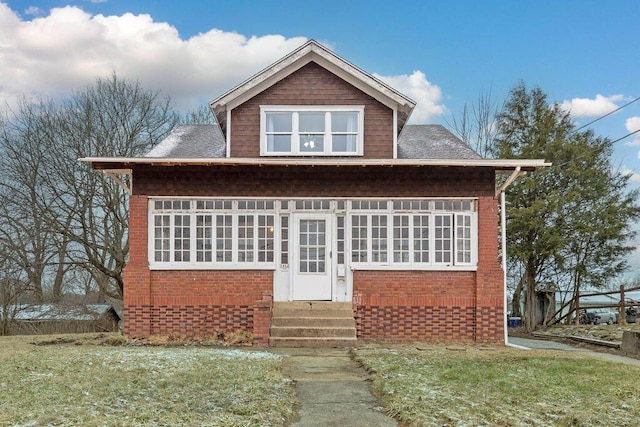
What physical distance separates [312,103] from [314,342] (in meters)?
5.78

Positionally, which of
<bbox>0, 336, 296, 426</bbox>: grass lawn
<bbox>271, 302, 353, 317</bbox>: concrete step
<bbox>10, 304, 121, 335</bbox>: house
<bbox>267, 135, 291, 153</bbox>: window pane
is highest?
<bbox>267, 135, 291, 153</bbox>: window pane

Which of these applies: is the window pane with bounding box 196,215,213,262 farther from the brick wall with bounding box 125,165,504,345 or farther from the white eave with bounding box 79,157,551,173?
the white eave with bounding box 79,157,551,173

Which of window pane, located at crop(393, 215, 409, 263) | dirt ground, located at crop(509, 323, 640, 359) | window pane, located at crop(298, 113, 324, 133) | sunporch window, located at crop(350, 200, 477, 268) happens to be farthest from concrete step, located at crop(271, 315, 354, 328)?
dirt ground, located at crop(509, 323, 640, 359)

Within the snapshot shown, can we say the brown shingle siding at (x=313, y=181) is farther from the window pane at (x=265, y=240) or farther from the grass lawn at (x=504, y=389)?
the grass lawn at (x=504, y=389)

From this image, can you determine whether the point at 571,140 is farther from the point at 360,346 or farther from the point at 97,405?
the point at 97,405

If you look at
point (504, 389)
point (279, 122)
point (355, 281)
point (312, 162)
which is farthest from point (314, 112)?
point (504, 389)

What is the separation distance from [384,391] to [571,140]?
18045 millimetres

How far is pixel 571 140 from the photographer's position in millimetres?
21984

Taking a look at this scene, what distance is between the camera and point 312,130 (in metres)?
14.1

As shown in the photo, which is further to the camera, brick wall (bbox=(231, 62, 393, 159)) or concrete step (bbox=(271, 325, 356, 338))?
brick wall (bbox=(231, 62, 393, 159))

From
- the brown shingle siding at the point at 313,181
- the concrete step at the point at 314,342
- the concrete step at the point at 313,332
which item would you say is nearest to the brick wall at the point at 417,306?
the concrete step at the point at 313,332

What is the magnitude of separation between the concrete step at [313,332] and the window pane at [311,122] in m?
4.81

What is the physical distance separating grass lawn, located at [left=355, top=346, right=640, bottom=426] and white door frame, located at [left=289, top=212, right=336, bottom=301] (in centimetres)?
303

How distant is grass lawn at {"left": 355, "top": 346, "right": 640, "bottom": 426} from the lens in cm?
574
